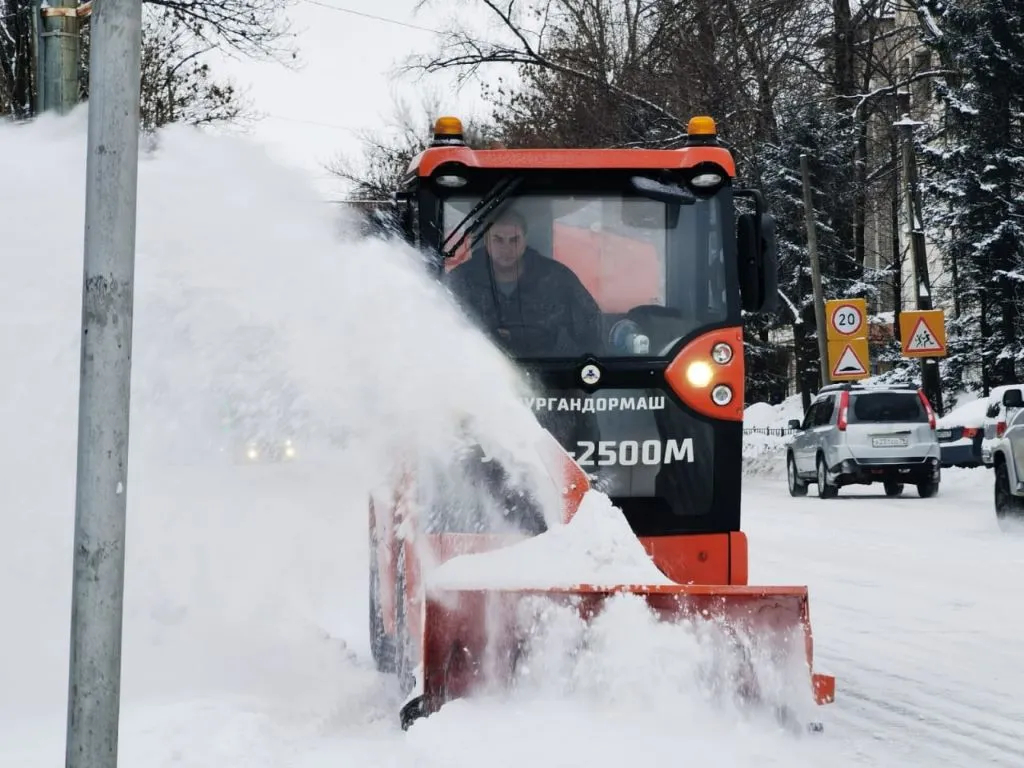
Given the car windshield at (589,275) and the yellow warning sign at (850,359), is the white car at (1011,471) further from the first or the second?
the yellow warning sign at (850,359)

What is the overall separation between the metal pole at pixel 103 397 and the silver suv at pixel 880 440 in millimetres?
19717

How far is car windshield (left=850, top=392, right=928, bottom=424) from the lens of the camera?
2230cm

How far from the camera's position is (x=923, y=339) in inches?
1005

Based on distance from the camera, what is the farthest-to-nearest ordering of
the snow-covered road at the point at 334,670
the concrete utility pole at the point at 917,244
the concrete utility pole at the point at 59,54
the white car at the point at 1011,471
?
the concrete utility pole at the point at 917,244
the white car at the point at 1011,471
the concrete utility pole at the point at 59,54
the snow-covered road at the point at 334,670

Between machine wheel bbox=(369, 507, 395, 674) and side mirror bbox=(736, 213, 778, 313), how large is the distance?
1.97 metres

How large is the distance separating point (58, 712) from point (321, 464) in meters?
1.45

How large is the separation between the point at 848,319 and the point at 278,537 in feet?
63.9

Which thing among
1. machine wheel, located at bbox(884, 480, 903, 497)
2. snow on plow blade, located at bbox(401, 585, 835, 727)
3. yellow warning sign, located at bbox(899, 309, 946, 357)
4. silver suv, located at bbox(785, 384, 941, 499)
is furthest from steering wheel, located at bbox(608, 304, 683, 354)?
yellow warning sign, located at bbox(899, 309, 946, 357)

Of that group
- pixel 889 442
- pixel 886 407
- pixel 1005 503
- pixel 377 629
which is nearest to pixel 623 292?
pixel 377 629

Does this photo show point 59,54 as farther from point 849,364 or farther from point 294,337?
point 849,364

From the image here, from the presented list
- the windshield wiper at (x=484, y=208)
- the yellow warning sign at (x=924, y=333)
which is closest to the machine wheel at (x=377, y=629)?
the windshield wiper at (x=484, y=208)

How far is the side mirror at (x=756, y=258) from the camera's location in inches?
272

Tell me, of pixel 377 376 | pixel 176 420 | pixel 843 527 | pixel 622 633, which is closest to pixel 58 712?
pixel 176 420

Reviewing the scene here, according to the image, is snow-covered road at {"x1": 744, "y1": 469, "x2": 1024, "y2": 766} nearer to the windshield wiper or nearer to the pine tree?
the windshield wiper
